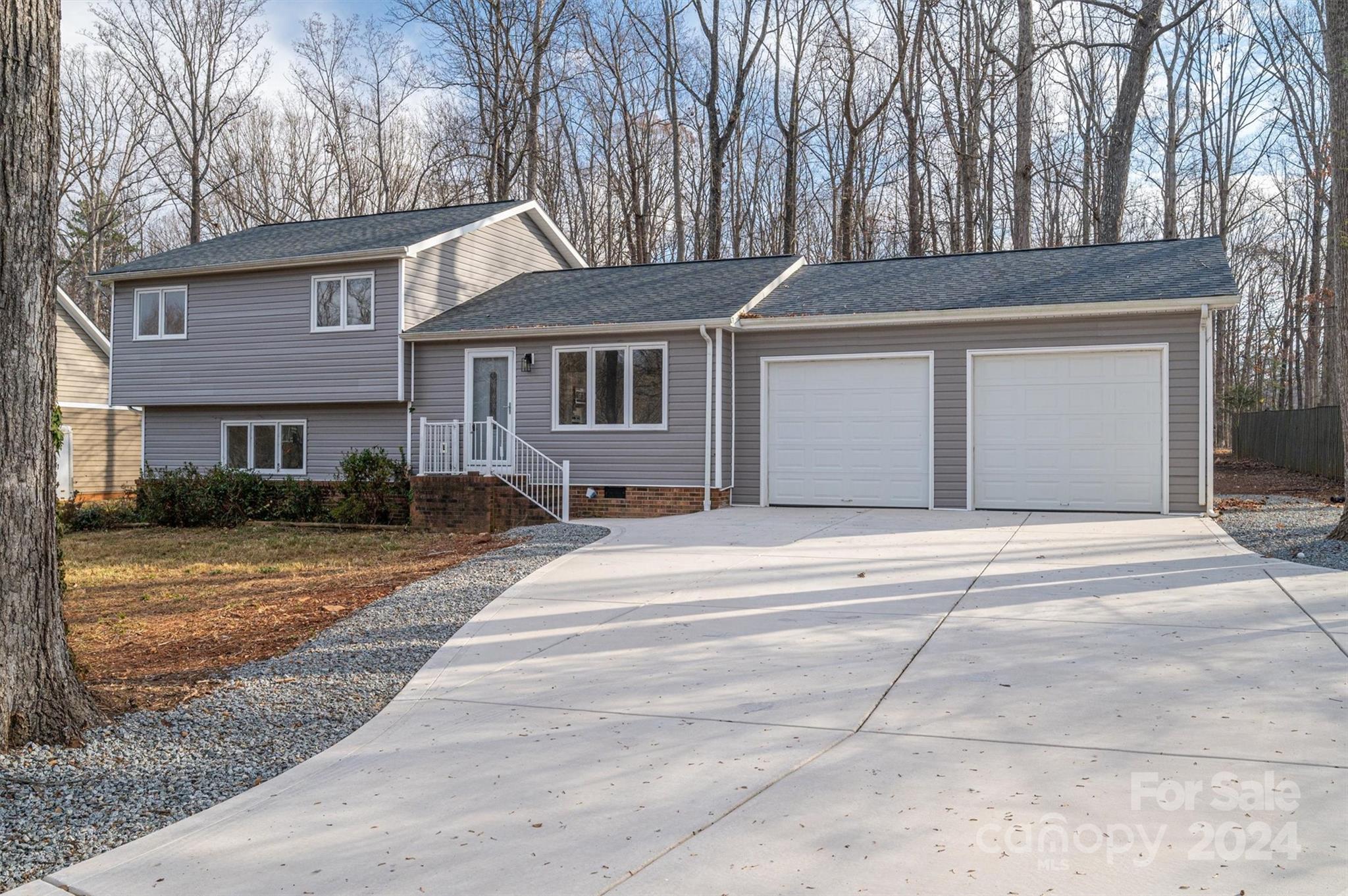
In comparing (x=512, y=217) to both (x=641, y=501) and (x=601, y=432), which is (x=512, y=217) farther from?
(x=641, y=501)

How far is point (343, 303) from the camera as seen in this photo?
17.0 meters

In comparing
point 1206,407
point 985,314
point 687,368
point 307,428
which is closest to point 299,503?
point 307,428

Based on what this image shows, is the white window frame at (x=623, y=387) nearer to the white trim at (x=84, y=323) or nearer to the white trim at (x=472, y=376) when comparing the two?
the white trim at (x=472, y=376)

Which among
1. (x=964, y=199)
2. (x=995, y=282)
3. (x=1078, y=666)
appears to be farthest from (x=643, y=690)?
(x=964, y=199)

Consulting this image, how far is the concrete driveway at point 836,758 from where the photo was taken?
Result: 3.09m

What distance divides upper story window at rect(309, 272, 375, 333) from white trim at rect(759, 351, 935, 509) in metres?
6.82

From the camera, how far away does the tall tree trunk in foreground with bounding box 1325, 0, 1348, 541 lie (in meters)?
10.0

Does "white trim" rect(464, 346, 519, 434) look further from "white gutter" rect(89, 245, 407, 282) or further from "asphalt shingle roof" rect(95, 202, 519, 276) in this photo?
"asphalt shingle roof" rect(95, 202, 519, 276)

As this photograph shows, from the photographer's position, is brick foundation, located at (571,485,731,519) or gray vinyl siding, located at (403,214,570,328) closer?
brick foundation, located at (571,485,731,519)

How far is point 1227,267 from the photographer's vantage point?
1330 cm

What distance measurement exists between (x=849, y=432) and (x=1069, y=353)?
3074mm

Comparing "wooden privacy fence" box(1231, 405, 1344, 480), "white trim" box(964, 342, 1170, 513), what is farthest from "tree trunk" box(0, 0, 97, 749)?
"wooden privacy fence" box(1231, 405, 1344, 480)

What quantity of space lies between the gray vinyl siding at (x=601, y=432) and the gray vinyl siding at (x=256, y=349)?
0.75 metres

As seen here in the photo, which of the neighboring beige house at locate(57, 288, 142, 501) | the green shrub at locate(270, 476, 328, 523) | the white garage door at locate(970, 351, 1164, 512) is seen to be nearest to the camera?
the white garage door at locate(970, 351, 1164, 512)
